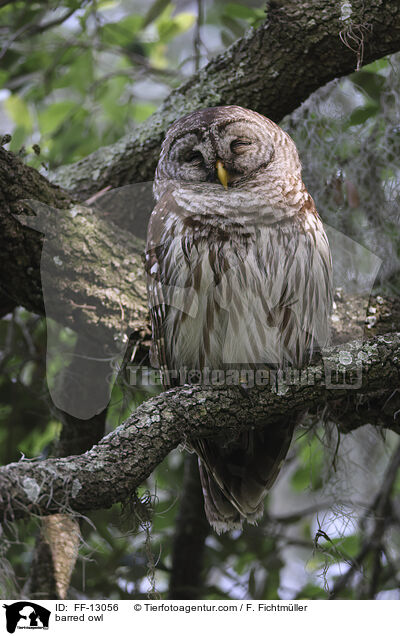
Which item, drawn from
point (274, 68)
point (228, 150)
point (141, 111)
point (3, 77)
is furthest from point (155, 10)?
point (228, 150)

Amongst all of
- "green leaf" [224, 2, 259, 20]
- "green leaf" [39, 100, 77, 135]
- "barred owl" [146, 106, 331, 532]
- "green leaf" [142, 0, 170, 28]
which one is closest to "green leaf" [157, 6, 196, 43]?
"green leaf" [142, 0, 170, 28]

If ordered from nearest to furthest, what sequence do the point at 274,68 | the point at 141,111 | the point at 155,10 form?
1. the point at 274,68
2. the point at 155,10
3. the point at 141,111

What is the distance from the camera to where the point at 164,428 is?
5.25 feet

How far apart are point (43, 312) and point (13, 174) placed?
534 mm

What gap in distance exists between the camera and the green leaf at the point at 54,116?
123 inches

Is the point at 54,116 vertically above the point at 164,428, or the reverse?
the point at 54,116

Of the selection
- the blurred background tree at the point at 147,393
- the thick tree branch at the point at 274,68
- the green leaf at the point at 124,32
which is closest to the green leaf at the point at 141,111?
the blurred background tree at the point at 147,393

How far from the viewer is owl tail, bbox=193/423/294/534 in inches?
81.6

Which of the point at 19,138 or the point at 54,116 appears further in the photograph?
the point at 54,116

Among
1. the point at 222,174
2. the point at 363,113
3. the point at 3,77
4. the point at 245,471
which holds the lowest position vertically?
the point at 245,471

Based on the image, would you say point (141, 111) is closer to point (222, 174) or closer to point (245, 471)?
point (222, 174)

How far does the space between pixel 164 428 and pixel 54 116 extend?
2064 mm

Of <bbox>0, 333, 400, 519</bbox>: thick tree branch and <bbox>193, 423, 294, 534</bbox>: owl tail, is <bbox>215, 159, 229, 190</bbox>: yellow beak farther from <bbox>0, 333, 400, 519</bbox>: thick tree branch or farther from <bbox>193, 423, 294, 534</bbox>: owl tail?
<bbox>193, 423, 294, 534</bbox>: owl tail
